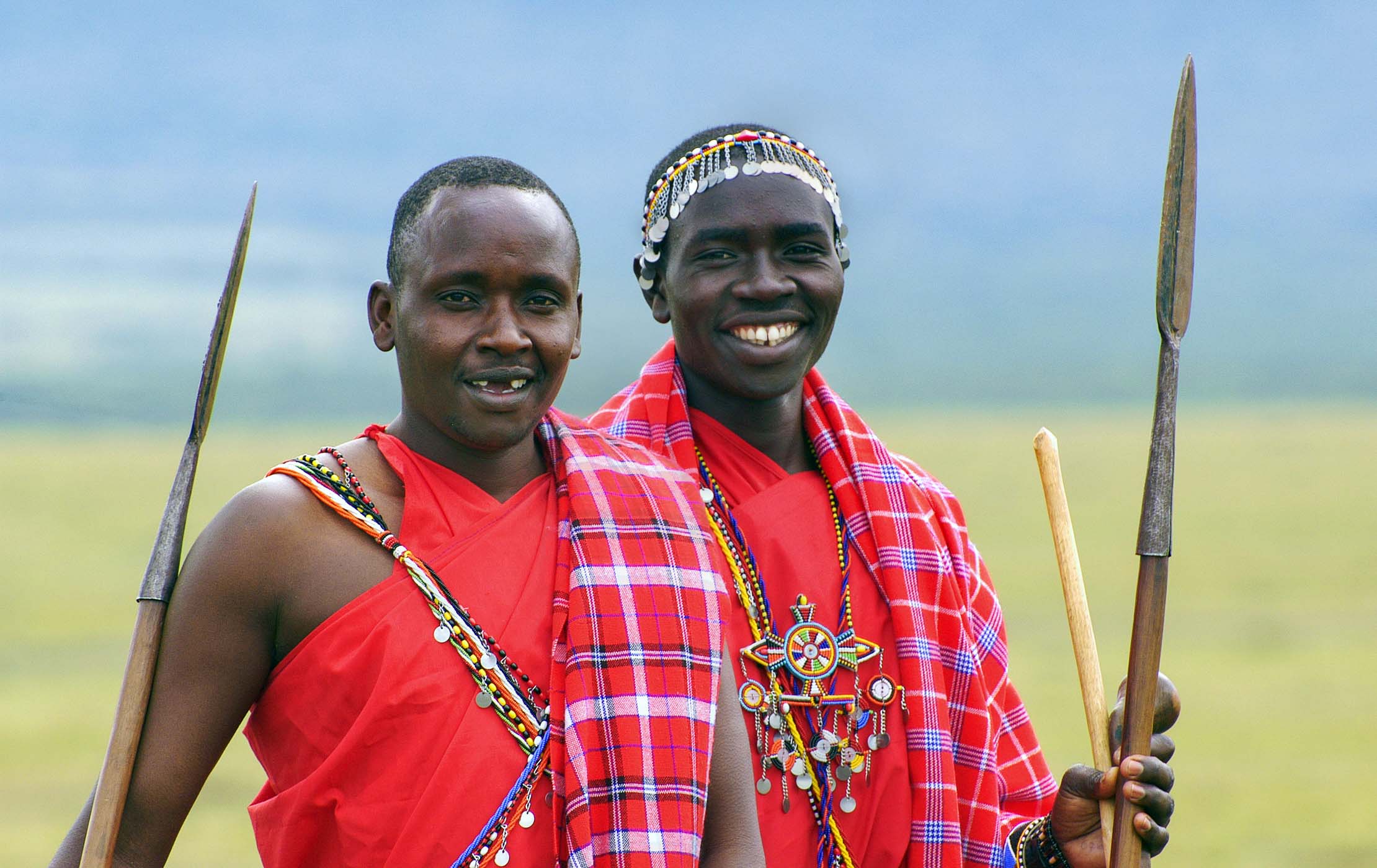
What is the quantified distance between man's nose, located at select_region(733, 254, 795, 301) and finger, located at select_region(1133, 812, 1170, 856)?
1.44 meters

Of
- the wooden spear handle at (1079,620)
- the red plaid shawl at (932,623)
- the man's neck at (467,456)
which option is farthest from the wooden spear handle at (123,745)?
the wooden spear handle at (1079,620)

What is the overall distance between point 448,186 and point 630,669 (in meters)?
1.03

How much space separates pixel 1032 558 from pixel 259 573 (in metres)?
30.7

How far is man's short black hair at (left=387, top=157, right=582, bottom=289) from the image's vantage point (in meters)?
3.21

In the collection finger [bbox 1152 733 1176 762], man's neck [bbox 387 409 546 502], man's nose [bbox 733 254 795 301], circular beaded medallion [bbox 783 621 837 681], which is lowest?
finger [bbox 1152 733 1176 762]

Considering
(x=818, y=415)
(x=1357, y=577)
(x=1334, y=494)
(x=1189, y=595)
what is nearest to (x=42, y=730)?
(x=818, y=415)

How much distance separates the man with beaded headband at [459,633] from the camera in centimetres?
295

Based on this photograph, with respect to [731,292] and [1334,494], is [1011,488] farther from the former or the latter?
[731,292]

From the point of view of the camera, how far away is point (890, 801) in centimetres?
378

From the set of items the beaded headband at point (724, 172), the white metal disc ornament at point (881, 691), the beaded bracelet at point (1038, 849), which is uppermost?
the beaded headband at point (724, 172)

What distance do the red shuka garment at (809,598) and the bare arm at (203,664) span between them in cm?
121

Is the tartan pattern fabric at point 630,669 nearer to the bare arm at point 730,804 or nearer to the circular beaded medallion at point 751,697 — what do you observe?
the bare arm at point 730,804

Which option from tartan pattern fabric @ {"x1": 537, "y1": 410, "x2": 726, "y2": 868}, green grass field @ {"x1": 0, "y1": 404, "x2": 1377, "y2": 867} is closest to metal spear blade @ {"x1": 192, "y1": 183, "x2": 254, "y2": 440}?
tartan pattern fabric @ {"x1": 537, "y1": 410, "x2": 726, "y2": 868}

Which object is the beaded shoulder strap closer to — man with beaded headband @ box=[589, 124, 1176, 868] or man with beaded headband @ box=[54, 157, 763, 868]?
man with beaded headband @ box=[54, 157, 763, 868]
